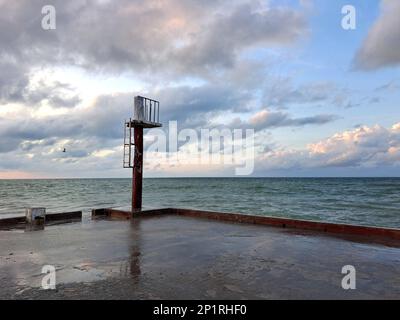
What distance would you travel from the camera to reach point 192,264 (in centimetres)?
554

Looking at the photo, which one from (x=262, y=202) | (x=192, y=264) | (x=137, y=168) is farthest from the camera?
(x=262, y=202)

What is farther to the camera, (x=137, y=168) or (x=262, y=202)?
(x=262, y=202)

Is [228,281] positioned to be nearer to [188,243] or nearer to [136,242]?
[188,243]

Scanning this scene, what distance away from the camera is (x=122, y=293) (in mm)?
4133

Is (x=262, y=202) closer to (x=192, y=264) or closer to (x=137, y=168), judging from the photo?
(x=137, y=168)

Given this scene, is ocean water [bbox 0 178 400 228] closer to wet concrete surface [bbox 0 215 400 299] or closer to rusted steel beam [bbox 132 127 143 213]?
rusted steel beam [bbox 132 127 143 213]

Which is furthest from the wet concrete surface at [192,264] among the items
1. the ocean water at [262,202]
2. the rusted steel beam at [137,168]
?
the ocean water at [262,202]

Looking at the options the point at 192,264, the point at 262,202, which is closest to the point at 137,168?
the point at 192,264

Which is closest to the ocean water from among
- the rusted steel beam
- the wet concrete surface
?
the rusted steel beam

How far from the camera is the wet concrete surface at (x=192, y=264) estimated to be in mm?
4234

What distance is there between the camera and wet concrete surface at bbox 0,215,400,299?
423 cm

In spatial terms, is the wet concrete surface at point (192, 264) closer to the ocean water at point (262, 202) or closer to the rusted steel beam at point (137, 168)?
the rusted steel beam at point (137, 168)

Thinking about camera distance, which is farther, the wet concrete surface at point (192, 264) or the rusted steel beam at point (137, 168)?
the rusted steel beam at point (137, 168)
